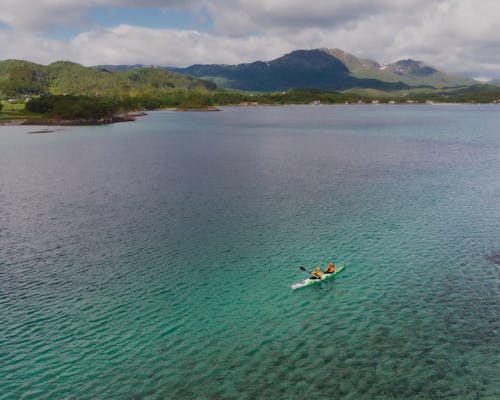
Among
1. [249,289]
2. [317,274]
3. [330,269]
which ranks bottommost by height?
[249,289]

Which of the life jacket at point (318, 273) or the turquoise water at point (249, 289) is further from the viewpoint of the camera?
the life jacket at point (318, 273)

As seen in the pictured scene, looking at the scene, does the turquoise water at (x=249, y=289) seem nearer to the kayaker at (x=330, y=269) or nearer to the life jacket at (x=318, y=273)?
the life jacket at (x=318, y=273)

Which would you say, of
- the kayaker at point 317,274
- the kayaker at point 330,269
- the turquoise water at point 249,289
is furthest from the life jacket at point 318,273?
the turquoise water at point 249,289

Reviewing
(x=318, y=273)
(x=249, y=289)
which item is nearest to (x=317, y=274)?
(x=318, y=273)

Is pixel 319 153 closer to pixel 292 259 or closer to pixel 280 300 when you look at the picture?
pixel 292 259

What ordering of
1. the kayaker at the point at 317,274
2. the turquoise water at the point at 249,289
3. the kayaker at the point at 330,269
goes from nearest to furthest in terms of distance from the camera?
the turquoise water at the point at 249,289
the kayaker at the point at 317,274
the kayaker at the point at 330,269

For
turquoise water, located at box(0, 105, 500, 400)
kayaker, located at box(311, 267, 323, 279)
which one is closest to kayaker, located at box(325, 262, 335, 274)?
kayaker, located at box(311, 267, 323, 279)

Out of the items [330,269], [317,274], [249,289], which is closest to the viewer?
[249,289]

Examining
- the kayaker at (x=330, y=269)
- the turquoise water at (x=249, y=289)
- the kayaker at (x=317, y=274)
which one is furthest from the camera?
the kayaker at (x=330, y=269)

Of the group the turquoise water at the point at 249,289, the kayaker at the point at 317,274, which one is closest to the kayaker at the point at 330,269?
the kayaker at the point at 317,274

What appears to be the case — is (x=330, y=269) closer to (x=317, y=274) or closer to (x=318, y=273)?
(x=318, y=273)
